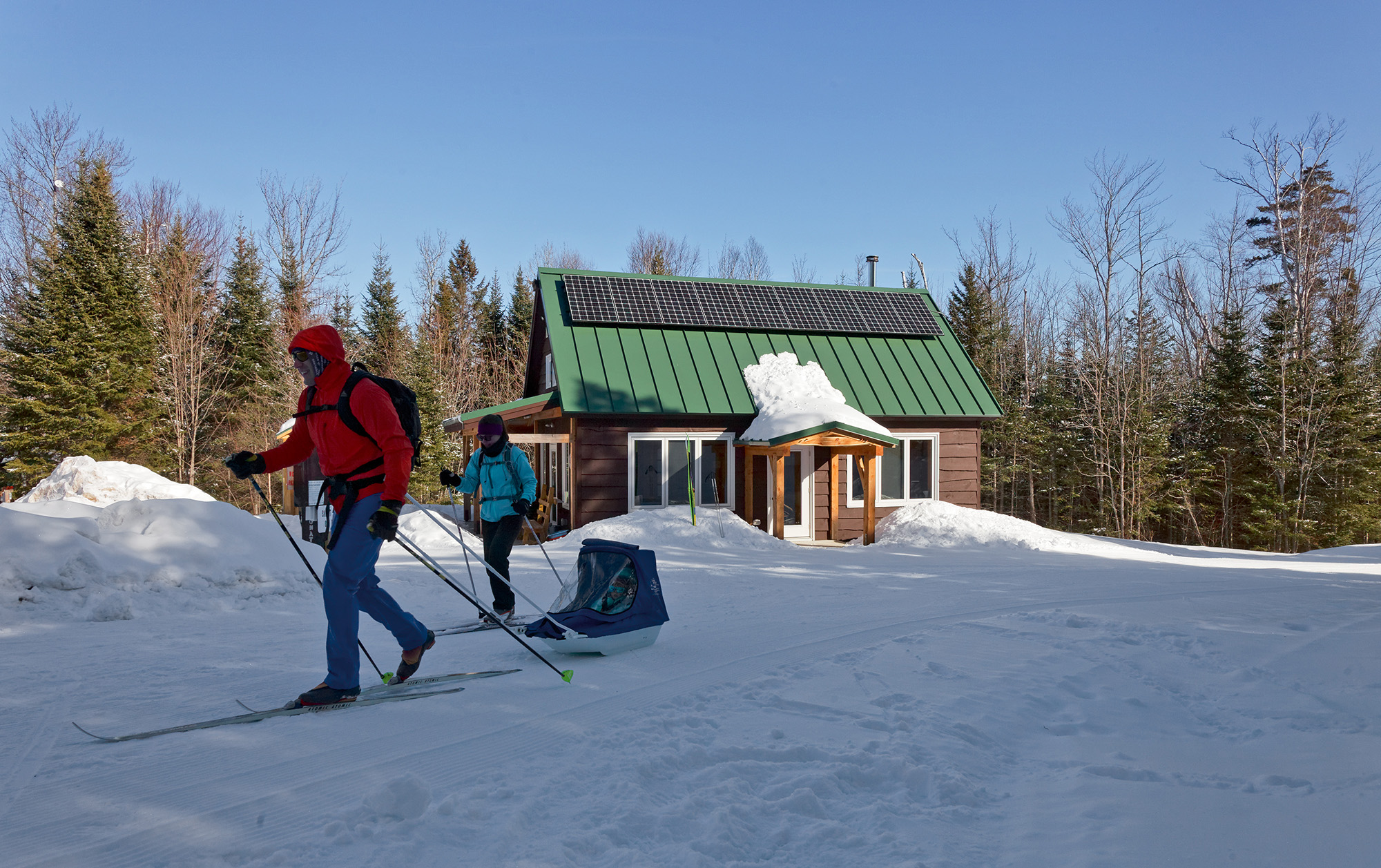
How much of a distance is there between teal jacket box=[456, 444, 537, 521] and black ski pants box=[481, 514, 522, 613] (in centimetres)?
7

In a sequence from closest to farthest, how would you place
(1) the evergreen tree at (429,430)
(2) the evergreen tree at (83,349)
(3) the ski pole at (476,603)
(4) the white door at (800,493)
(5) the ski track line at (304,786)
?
(5) the ski track line at (304,786) < (3) the ski pole at (476,603) < (4) the white door at (800,493) < (2) the evergreen tree at (83,349) < (1) the evergreen tree at (429,430)

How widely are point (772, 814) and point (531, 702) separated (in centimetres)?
172

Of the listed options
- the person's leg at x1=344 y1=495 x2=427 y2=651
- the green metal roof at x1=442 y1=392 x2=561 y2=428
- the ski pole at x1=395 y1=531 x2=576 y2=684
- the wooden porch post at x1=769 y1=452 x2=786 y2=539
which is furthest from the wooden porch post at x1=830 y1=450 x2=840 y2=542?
the person's leg at x1=344 y1=495 x2=427 y2=651

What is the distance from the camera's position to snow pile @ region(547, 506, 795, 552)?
41.4 ft

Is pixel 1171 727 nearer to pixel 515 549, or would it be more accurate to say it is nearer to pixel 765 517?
pixel 515 549

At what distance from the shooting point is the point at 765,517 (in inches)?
592

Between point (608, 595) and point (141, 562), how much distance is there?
471cm

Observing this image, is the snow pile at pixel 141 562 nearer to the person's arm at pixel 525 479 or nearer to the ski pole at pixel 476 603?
the person's arm at pixel 525 479

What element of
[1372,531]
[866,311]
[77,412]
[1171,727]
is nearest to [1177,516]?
Answer: [1372,531]

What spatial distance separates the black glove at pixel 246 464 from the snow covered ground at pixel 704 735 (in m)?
1.20

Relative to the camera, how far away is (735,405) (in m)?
14.9

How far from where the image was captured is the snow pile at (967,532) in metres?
13.1

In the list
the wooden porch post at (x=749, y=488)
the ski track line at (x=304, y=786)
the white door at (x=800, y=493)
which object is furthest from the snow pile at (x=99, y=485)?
the ski track line at (x=304, y=786)

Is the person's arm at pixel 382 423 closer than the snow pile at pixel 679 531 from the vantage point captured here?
Yes
